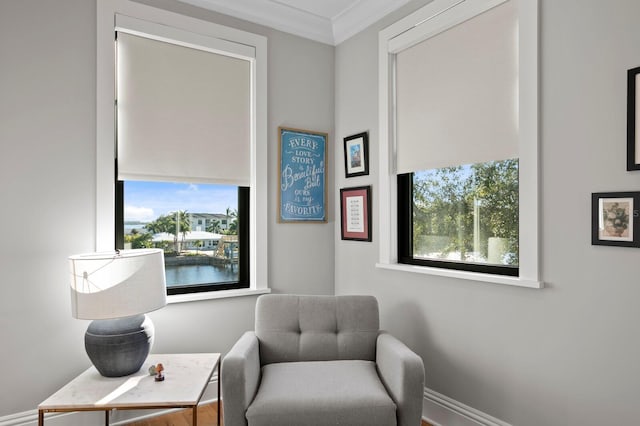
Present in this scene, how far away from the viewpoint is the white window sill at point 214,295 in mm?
2525

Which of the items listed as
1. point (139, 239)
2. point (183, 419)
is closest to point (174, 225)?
point (139, 239)

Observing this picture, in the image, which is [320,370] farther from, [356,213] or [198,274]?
[356,213]

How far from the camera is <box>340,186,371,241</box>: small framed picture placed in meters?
2.87

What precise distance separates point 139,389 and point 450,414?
5.52ft

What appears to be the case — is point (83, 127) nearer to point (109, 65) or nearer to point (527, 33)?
point (109, 65)

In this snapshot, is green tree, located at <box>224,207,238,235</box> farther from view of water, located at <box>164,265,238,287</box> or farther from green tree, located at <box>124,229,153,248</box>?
green tree, located at <box>124,229,153,248</box>

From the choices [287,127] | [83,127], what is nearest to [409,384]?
[287,127]

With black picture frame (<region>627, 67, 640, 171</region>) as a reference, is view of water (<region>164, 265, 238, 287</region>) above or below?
below

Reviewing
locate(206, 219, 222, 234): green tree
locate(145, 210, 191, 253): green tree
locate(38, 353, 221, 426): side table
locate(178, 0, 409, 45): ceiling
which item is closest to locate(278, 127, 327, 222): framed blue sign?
locate(206, 219, 222, 234): green tree

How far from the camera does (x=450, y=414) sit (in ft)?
7.51

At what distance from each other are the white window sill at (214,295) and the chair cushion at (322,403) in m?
0.88

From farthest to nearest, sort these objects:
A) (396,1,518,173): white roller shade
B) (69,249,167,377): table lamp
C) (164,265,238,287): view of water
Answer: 1. (164,265,238,287): view of water
2. (396,1,518,173): white roller shade
3. (69,249,167,377): table lamp

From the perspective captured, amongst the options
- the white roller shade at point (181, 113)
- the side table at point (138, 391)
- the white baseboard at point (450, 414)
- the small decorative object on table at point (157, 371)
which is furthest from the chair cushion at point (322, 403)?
the white roller shade at point (181, 113)

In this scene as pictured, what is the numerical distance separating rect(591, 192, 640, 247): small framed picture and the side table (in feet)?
6.13
